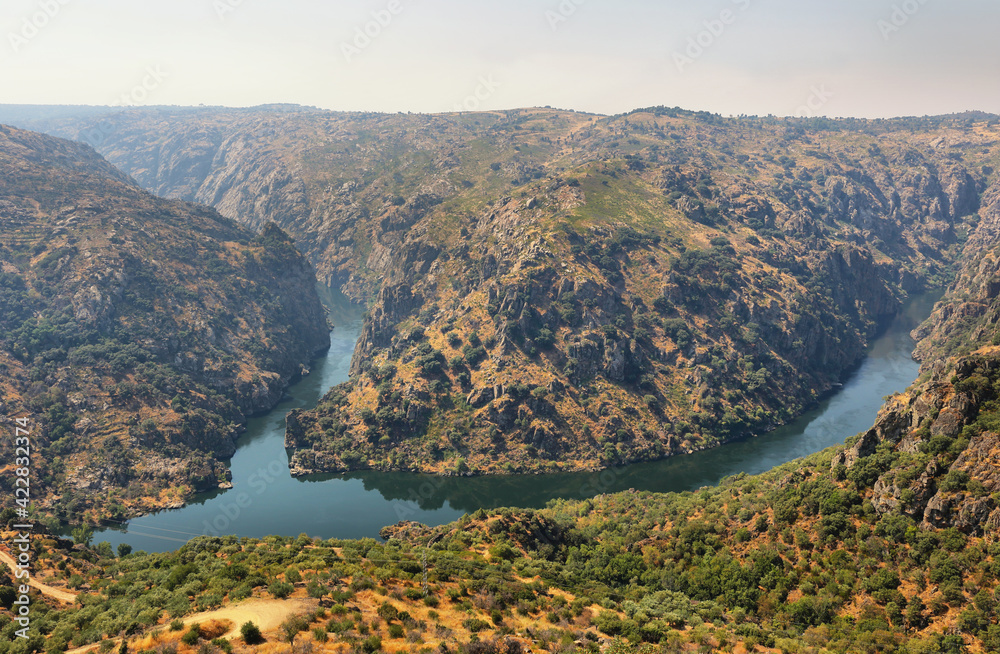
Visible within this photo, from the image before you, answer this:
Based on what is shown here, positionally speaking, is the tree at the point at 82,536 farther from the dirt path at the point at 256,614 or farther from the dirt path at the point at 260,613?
the dirt path at the point at 260,613

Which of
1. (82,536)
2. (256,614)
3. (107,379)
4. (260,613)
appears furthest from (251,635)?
(107,379)

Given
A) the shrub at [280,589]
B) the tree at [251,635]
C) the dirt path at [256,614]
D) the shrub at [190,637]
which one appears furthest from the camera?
the shrub at [280,589]

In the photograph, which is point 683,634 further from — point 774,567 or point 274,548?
point 274,548

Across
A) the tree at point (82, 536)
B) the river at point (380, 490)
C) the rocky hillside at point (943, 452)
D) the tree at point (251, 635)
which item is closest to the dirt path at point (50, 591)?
the tree at point (82, 536)

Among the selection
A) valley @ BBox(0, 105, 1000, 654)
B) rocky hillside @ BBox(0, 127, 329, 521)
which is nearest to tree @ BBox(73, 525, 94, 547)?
valley @ BBox(0, 105, 1000, 654)

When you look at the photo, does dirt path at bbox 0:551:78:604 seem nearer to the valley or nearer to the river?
the valley

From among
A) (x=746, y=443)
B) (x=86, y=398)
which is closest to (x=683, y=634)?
(x=746, y=443)
